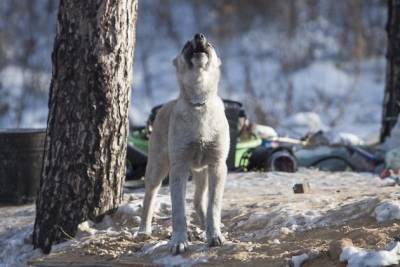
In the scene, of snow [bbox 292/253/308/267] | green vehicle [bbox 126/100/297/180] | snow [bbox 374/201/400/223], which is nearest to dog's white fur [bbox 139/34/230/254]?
snow [bbox 292/253/308/267]

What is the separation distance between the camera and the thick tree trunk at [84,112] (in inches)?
333

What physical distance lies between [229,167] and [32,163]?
2.51 metres

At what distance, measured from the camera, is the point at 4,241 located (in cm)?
893

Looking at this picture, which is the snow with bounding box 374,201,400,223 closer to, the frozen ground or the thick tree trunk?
the frozen ground

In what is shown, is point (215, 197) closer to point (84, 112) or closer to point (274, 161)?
point (84, 112)

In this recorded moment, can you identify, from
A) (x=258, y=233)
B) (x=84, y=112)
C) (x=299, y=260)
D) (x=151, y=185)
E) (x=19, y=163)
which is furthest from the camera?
(x=19, y=163)

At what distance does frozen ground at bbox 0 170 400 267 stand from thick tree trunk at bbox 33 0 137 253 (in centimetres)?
22

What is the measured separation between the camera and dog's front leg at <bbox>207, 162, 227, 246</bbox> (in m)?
7.25

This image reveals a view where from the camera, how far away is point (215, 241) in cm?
720

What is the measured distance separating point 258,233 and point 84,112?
5.79 ft

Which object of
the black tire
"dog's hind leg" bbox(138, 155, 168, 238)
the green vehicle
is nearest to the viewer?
"dog's hind leg" bbox(138, 155, 168, 238)

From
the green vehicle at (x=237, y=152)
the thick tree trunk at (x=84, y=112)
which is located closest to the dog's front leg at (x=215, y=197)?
the thick tree trunk at (x=84, y=112)

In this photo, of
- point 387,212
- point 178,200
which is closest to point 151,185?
point 178,200

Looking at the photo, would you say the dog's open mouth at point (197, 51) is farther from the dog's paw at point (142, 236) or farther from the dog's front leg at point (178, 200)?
the dog's paw at point (142, 236)
